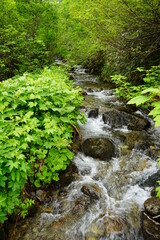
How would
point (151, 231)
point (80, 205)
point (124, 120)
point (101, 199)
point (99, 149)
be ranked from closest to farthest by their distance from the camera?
point (151, 231) < point (80, 205) < point (101, 199) < point (99, 149) < point (124, 120)

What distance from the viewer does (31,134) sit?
330cm

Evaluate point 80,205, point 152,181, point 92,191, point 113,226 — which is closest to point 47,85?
point 92,191

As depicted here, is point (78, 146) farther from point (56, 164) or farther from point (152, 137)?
point (152, 137)

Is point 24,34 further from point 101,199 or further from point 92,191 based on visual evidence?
point 101,199

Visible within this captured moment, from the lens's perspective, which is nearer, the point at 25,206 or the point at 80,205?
the point at 25,206

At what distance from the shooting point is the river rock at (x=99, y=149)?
5375 millimetres

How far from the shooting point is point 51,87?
4172 mm

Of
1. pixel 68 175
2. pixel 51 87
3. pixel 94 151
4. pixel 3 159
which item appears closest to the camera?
pixel 3 159

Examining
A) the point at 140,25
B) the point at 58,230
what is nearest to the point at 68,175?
the point at 58,230

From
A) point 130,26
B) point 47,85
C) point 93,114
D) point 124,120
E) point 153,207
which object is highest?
point 130,26

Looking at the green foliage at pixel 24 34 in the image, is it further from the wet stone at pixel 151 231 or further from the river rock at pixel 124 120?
the wet stone at pixel 151 231

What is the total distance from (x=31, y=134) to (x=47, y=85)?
1465mm

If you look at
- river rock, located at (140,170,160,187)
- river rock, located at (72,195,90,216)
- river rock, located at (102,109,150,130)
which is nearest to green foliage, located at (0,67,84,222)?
river rock, located at (72,195,90,216)

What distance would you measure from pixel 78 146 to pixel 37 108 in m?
2.35
